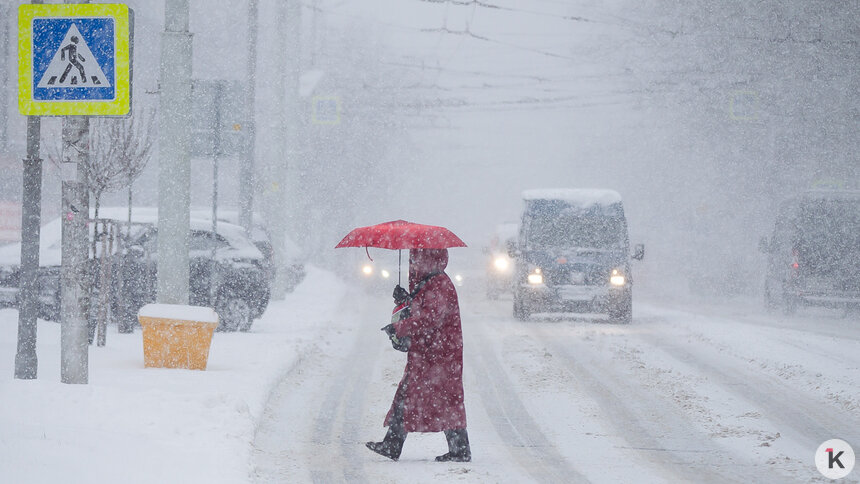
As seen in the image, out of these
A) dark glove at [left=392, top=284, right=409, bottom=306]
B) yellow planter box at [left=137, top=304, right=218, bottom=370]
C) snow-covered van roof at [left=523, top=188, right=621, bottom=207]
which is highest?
snow-covered van roof at [left=523, top=188, right=621, bottom=207]

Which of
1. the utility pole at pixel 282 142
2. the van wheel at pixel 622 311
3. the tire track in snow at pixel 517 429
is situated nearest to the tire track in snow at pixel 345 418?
the tire track in snow at pixel 517 429

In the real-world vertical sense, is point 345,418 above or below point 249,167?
below

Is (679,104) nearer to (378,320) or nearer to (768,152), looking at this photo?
(768,152)

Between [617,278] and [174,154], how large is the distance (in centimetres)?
1034

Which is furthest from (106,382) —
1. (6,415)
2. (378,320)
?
(378,320)

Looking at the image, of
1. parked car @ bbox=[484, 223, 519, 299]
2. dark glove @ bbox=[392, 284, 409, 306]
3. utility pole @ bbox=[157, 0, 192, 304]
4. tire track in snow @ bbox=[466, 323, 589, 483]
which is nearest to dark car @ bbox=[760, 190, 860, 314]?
parked car @ bbox=[484, 223, 519, 299]

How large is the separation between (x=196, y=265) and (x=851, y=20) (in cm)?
2113

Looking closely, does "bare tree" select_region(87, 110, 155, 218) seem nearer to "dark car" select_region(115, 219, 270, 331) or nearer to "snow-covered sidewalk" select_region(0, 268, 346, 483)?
"snow-covered sidewalk" select_region(0, 268, 346, 483)

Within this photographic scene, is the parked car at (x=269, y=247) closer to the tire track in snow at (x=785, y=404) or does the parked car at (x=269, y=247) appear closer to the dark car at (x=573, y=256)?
the dark car at (x=573, y=256)

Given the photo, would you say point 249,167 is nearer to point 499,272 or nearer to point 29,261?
point 499,272

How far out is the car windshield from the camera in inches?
851

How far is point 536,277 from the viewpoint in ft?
68.8

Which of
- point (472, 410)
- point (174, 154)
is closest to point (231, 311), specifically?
point (174, 154)

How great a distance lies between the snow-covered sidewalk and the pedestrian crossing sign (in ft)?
6.99
